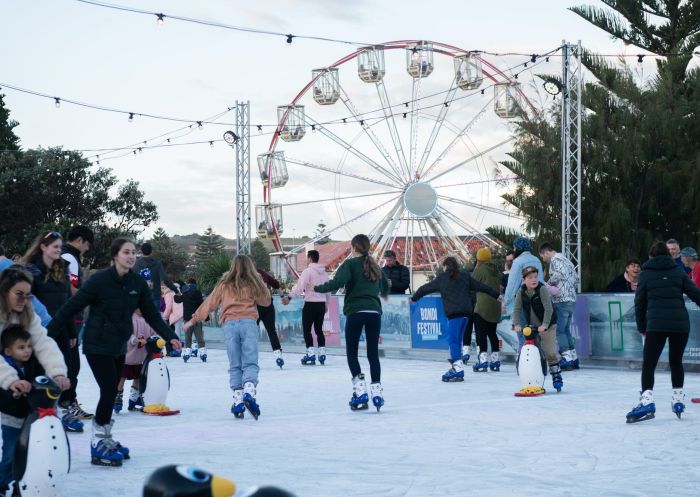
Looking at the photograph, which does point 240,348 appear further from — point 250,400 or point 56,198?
point 56,198

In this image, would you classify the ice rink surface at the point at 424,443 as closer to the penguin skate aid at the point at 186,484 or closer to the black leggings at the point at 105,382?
the black leggings at the point at 105,382

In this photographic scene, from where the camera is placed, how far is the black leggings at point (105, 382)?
284 inches

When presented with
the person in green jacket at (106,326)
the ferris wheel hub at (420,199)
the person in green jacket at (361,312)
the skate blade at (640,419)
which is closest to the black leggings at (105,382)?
the person in green jacket at (106,326)

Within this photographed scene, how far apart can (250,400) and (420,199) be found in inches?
876

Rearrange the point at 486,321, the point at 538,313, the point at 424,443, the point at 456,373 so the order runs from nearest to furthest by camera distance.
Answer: the point at 424,443 → the point at 538,313 → the point at 456,373 → the point at 486,321

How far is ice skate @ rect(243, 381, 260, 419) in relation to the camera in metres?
9.76

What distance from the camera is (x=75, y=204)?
1884 inches

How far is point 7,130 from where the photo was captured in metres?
53.0

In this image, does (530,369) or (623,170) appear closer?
(530,369)

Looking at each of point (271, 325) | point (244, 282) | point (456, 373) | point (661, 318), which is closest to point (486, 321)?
point (456, 373)

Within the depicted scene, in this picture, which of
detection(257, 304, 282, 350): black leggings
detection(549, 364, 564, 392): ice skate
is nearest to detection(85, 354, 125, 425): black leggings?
detection(549, 364, 564, 392): ice skate

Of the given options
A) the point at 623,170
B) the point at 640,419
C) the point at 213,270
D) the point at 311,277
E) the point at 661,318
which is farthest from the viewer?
the point at 213,270

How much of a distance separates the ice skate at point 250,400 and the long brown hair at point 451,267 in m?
4.46

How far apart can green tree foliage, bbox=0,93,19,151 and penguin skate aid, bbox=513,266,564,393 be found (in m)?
43.2
